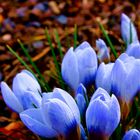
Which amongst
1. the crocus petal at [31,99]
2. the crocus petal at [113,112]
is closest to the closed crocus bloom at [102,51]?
the crocus petal at [31,99]

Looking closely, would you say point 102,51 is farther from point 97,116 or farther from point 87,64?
point 97,116

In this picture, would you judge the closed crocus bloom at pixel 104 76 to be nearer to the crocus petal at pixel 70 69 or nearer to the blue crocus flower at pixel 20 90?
the crocus petal at pixel 70 69

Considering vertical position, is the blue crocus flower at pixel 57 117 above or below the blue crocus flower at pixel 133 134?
above

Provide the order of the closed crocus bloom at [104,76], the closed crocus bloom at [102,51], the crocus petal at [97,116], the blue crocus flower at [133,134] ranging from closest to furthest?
the crocus petal at [97,116] → the blue crocus flower at [133,134] → the closed crocus bloom at [104,76] → the closed crocus bloom at [102,51]

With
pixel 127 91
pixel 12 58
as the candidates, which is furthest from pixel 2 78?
pixel 127 91

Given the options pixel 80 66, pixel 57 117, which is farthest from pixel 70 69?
pixel 57 117

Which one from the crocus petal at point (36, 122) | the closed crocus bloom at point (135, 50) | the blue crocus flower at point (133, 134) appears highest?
the closed crocus bloom at point (135, 50)
